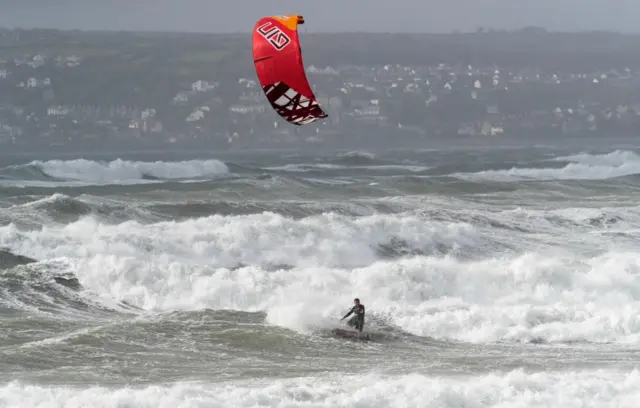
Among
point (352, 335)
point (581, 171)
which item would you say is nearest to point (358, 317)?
point (352, 335)

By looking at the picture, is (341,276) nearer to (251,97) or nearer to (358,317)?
(358,317)

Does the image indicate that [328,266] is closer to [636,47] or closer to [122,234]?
[122,234]

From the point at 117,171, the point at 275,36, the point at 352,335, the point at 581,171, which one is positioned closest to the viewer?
the point at 275,36

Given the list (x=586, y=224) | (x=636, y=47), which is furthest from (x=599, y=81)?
(x=586, y=224)

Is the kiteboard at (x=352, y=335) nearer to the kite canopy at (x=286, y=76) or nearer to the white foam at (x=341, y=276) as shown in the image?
the white foam at (x=341, y=276)

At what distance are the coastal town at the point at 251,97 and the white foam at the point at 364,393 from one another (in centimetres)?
8869

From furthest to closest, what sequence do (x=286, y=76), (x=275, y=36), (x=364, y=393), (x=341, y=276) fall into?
(x=341, y=276)
(x=275, y=36)
(x=286, y=76)
(x=364, y=393)

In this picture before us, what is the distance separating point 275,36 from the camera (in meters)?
20.1

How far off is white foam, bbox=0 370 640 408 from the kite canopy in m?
4.29

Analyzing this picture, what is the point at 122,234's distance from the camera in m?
28.4

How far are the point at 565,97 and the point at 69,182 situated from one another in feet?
288

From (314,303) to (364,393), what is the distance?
23.3ft

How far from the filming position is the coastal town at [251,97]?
111000mm

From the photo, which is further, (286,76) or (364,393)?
(286,76)
